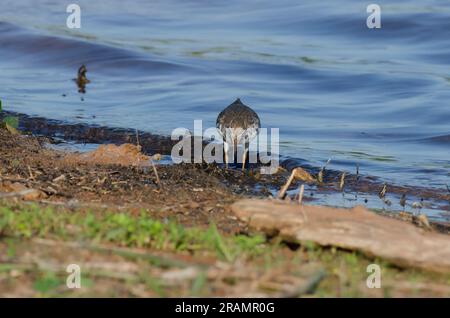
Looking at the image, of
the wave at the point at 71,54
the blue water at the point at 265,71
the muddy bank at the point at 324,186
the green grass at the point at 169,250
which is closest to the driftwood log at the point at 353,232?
the green grass at the point at 169,250

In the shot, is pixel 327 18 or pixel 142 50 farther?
pixel 327 18

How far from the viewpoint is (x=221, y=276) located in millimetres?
4141

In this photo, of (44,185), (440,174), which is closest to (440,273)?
(44,185)

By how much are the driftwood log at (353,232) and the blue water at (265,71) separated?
473 cm

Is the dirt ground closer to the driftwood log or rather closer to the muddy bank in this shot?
the driftwood log

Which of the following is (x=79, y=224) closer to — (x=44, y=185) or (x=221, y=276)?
(x=221, y=276)

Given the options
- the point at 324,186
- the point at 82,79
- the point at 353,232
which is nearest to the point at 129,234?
the point at 353,232

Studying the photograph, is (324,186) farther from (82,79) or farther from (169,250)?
(82,79)

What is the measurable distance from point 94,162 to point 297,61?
24.6 ft

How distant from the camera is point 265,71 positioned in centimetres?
1491

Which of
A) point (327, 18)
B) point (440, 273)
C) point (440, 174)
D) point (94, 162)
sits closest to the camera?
point (440, 273)

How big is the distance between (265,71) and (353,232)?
10.4 metres

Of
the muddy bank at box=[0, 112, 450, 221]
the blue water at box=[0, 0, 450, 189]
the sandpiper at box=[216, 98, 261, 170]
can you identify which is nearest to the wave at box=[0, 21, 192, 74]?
the blue water at box=[0, 0, 450, 189]

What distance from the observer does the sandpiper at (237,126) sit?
9.62 meters
